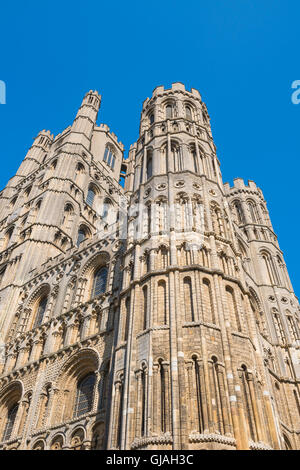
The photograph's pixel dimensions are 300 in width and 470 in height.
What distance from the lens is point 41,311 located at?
27266 mm

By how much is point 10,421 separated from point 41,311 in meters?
7.42

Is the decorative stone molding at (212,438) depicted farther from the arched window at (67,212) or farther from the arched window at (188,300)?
the arched window at (67,212)

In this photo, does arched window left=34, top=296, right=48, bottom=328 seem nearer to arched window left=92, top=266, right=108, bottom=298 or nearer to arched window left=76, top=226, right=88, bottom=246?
arched window left=92, top=266, right=108, bottom=298

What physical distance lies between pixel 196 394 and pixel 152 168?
15.2m

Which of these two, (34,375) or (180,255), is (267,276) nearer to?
(180,255)

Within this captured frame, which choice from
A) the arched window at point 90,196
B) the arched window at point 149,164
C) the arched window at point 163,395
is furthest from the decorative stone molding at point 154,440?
the arched window at point 90,196

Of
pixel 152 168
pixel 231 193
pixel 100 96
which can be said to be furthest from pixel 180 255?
pixel 100 96

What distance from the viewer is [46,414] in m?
18.8

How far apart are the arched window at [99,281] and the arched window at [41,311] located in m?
4.47

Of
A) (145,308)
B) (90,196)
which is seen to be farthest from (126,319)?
(90,196)

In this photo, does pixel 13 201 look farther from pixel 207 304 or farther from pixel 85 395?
pixel 207 304

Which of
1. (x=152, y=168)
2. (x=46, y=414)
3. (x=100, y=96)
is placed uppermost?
(x=100, y=96)

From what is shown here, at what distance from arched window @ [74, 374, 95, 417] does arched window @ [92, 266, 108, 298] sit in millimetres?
5424

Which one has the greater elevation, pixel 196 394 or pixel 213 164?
pixel 213 164
